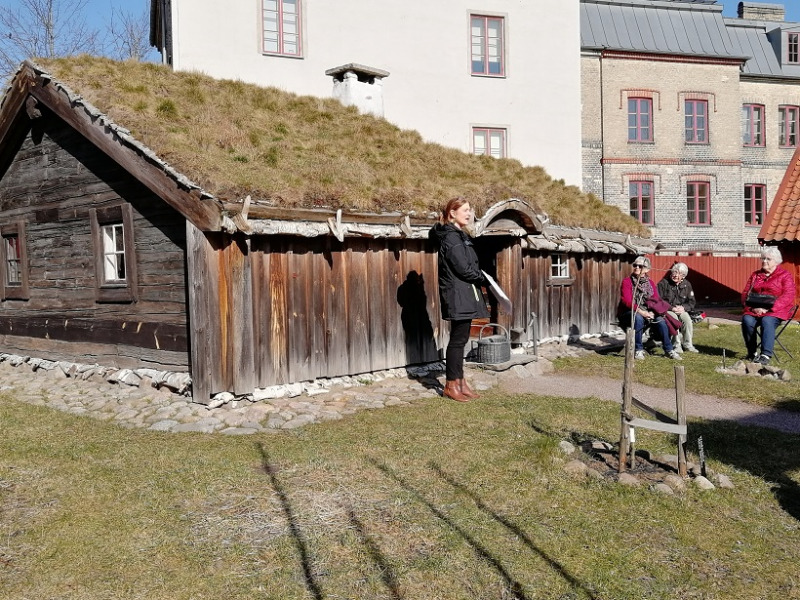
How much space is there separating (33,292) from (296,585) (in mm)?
9519

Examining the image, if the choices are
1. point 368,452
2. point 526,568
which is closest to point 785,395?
point 368,452

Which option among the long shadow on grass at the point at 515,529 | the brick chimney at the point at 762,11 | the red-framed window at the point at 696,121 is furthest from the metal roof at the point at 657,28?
the long shadow on grass at the point at 515,529

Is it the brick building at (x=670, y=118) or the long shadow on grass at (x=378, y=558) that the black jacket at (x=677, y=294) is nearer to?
the long shadow on grass at (x=378, y=558)

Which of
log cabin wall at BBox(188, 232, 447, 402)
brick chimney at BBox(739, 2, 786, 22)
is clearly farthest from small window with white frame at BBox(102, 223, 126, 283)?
brick chimney at BBox(739, 2, 786, 22)

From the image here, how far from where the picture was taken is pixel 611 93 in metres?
29.2

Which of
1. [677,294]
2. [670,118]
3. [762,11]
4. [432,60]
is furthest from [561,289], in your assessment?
[762,11]

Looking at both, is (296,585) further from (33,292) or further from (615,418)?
(33,292)

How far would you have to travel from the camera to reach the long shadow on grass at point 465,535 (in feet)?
12.6

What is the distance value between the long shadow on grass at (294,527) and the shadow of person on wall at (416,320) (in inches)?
162

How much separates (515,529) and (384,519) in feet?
2.81

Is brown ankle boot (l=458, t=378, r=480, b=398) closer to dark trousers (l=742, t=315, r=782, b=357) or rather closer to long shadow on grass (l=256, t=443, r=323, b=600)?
long shadow on grass (l=256, t=443, r=323, b=600)

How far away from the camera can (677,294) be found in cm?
1278

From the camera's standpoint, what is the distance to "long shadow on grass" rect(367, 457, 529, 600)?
3844mm

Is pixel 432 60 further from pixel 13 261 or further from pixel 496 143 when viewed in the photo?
pixel 13 261
